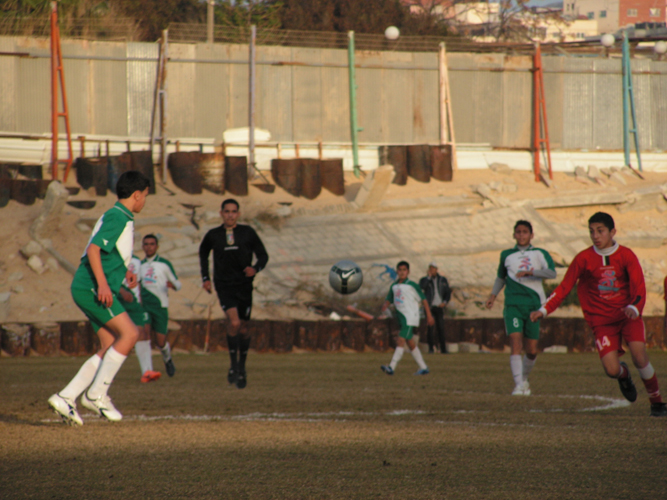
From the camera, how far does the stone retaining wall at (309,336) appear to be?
47.0 ft

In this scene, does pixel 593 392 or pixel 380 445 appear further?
pixel 593 392

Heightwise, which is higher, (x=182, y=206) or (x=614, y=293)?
(x=182, y=206)

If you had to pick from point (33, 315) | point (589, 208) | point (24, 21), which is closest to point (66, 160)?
point (24, 21)

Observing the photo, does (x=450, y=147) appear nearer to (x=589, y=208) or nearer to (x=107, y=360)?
(x=589, y=208)

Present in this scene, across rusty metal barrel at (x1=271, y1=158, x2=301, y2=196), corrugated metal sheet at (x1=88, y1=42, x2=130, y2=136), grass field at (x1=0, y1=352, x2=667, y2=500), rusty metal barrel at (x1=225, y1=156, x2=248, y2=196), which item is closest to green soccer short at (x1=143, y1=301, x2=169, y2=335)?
grass field at (x1=0, y1=352, x2=667, y2=500)

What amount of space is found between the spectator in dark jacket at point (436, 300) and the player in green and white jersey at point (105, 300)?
35.1ft

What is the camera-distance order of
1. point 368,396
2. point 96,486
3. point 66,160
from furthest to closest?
point 66,160 → point 368,396 → point 96,486

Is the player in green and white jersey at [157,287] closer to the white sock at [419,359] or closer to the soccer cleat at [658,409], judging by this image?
the white sock at [419,359]

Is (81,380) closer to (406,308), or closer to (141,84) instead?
(406,308)

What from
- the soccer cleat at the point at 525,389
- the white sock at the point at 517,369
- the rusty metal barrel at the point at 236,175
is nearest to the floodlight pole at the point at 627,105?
the rusty metal barrel at the point at 236,175

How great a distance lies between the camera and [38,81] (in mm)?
25094

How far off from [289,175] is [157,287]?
13918 mm

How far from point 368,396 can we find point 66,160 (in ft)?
59.4

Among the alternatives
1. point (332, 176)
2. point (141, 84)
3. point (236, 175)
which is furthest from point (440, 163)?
point (141, 84)
